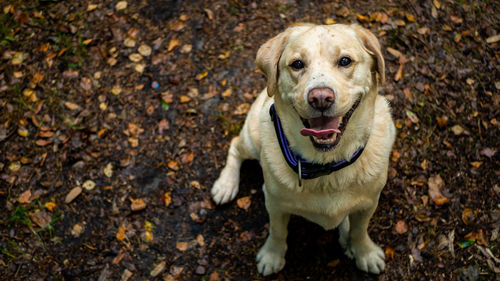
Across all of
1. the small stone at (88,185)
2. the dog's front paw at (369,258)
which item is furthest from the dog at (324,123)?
the small stone at (88,185)

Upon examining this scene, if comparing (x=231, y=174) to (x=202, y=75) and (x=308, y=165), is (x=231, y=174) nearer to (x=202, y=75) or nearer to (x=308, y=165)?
(x=202, y=75)

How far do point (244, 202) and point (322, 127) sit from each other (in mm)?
1771

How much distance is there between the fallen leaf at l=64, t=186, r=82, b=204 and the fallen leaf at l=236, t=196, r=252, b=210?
63.6 inches

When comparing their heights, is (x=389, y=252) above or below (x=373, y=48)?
below

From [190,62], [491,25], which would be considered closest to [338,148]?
[190,62]

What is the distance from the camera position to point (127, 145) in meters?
4.26

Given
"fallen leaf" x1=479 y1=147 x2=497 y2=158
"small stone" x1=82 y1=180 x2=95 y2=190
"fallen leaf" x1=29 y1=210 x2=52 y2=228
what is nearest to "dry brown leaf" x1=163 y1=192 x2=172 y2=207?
"small stone" x1=82 y1=180 x2=95 y2=190

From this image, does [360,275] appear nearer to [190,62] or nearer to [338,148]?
[338,148]

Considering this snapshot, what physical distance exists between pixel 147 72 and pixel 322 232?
2.67 m

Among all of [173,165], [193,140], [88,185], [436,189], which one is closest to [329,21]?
[193,140]

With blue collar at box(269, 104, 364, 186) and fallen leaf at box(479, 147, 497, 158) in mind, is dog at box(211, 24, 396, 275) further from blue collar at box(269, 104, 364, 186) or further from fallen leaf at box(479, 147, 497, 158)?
fallen leaf at box(479, 147, 497, 158)

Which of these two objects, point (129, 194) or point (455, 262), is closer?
point (455, 262)

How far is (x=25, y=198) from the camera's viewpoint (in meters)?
4.03

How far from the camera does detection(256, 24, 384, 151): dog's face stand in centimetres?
226
